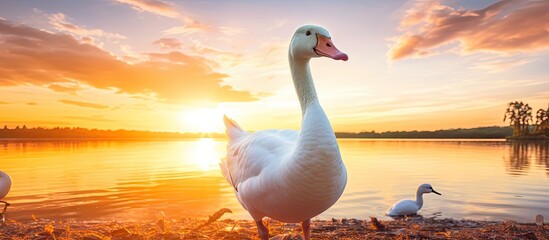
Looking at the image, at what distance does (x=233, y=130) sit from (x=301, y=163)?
13.3 feet

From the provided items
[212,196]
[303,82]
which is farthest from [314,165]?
[212,196]

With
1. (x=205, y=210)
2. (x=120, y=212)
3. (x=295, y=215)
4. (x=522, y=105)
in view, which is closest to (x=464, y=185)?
(x=205, y=210)

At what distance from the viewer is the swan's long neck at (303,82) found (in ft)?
18.6

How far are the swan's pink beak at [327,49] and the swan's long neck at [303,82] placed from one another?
418 millimetres

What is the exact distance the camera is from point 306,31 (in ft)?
18.7

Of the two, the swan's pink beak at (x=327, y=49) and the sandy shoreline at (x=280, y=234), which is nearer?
the swan's pink beak at (x=327, y=49)

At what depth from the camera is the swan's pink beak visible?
17.3ft

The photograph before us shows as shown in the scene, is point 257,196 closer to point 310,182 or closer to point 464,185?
point 310,182

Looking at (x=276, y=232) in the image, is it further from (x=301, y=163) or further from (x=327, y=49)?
(x=327, y=49)

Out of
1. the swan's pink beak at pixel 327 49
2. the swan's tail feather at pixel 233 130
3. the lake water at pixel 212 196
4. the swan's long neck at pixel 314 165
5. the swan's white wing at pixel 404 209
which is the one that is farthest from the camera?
the lake water at pixel 212 196

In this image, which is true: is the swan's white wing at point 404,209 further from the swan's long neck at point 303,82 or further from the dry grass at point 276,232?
the swan's long neck at point 303,82

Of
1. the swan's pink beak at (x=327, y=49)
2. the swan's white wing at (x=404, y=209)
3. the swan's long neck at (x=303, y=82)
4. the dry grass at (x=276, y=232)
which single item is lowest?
the swan's white wing at (x=404, y=209)

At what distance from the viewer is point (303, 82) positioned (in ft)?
19.1

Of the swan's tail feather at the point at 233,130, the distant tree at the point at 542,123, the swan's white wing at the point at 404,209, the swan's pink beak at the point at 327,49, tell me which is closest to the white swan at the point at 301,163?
the swan's pink beak at the point at 327,49
